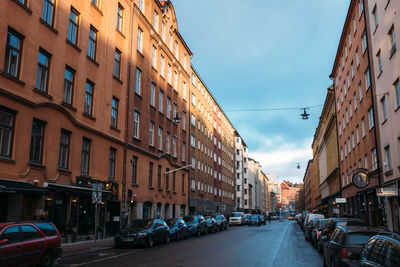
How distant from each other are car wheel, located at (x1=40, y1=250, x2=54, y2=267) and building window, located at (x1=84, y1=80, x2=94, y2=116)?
12515 mm

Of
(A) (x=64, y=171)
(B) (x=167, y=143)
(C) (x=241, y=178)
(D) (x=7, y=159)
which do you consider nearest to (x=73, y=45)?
(A) (x=64, y=171)

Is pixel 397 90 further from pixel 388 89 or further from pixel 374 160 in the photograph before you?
pixel 374 160

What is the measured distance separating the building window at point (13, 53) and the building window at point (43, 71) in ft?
4.70

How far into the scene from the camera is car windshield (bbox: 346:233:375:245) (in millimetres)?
8820

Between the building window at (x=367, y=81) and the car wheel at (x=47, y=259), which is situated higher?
the building window at (x=367, y=81)

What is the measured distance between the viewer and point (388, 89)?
907 inches

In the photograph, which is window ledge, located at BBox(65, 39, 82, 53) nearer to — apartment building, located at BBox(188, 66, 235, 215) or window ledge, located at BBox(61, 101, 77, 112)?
window ledge, located at BBox(61, 101, 77, 112)

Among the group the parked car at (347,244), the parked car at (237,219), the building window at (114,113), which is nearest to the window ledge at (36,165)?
the building window at (114,113)

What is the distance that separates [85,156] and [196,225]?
447 inches

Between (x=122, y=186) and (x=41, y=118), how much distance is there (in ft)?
31.1

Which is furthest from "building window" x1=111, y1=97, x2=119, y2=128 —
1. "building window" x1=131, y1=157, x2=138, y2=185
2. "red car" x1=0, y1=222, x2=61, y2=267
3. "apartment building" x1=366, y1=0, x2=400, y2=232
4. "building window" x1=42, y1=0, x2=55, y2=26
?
"apartment building" x1=366, y1=0, x2=400, y2=232

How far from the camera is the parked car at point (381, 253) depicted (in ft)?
18.5

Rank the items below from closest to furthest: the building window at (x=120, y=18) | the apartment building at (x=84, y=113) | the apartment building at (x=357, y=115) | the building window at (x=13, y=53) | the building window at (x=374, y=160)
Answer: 1. the building window at (x=13, y=53)
2. the apartment building at (x=84, y=113)
3. the building window at (x=374, y=160)
4. the apartment building at (x=357, y=115)
5. the building window at (x=120, y=18)

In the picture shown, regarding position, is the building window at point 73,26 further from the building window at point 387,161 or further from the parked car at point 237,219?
the parked car at point 237,219
